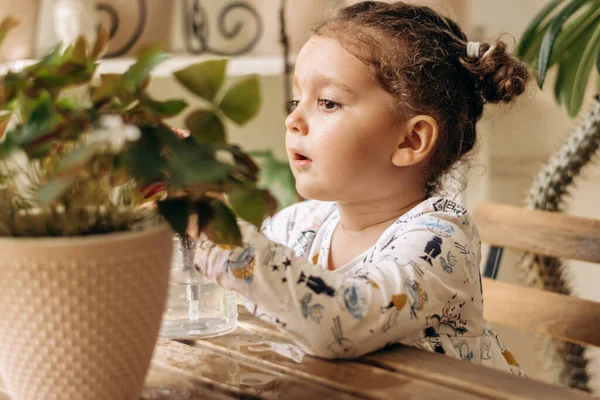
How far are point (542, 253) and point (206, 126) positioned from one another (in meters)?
1.02

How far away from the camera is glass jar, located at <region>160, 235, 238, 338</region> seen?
2.94 ft

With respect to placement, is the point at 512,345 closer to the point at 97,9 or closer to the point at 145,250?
the point at 97,9

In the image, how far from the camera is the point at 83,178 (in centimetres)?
53

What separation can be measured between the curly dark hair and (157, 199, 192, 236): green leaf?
24.7 inches

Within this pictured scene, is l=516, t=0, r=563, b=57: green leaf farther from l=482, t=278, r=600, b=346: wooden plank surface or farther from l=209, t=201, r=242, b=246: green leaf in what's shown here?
l=209, t=201, r=242, b=246: green leaf

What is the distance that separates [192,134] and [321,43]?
626 millimetres

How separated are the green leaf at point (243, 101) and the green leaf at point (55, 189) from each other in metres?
0.14

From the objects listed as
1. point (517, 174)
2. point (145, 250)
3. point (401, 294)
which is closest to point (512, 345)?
point (517, 174)

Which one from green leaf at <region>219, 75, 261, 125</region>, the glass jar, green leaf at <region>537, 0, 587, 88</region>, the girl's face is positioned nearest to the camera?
green leaf at <region>219, 75, 261, 125</region>

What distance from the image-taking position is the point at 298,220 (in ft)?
4.48

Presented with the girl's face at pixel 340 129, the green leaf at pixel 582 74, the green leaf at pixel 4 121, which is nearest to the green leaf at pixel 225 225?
the green leaf at pixel 4 121

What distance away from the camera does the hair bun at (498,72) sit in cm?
112

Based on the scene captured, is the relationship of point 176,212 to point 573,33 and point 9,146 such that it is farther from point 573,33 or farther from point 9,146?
point 573,33

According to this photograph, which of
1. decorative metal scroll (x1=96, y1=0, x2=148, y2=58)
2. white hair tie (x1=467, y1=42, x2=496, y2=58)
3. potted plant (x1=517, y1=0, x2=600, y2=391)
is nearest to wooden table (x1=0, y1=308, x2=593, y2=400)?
white hair tie (x1=467, y1=42, x2=496, y2=58)
